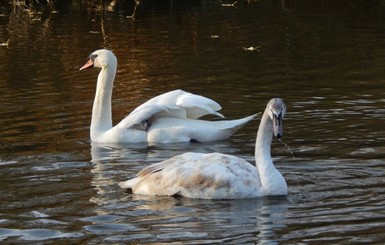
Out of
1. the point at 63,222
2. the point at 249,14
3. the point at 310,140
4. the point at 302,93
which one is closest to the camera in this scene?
the point at 63,222

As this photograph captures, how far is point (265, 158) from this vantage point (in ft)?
32.8

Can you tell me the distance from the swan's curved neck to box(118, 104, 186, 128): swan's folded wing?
2.83 metres

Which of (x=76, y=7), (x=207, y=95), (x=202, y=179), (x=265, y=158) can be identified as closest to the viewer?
(x=202, y=179)

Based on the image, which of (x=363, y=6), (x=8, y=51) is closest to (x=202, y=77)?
(x=8, y=51)

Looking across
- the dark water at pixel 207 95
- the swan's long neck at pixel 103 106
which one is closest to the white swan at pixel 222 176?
the dark water at pixel 207 95

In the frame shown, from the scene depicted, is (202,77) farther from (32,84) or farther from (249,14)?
(249,14)

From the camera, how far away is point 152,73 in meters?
18.1

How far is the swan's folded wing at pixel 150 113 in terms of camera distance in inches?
503

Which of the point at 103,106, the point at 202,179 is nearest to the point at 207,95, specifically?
the point at 103,106

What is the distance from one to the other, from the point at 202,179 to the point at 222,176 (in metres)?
0.21

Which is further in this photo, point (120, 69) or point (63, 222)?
point (120, 69)

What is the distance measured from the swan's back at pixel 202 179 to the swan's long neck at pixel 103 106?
330 centimetres

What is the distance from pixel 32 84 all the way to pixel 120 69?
1970mm

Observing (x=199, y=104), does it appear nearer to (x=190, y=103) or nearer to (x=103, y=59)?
(x=190, y=103)
